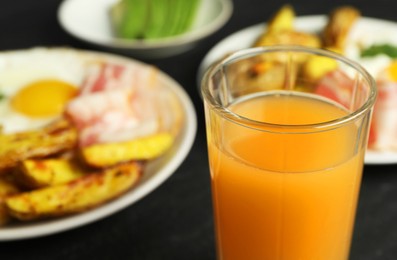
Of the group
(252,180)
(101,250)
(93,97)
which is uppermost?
(252,180)

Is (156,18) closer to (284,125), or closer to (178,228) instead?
(178,228)

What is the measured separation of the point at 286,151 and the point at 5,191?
1.87 feet

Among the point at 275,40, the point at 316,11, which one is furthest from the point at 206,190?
the point at 316,11

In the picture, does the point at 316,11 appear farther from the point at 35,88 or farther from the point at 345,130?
the point at 345,130

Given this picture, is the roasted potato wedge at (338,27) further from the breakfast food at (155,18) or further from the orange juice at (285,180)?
the orange juice at (285,180)

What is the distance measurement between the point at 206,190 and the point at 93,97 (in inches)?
14.2

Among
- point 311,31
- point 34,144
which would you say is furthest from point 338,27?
point 34,144

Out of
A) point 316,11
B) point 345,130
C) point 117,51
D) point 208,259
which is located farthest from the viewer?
point 316,11

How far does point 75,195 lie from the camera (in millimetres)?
943

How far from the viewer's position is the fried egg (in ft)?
4.50

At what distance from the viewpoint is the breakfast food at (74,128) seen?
96 cm

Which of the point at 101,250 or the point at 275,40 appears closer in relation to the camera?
the point at 101,250

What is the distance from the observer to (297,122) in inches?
28.2

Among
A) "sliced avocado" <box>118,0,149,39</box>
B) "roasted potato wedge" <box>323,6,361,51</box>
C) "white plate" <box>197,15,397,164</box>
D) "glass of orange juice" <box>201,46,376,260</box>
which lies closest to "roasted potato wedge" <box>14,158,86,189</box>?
"glass of orange juice" <box>201,46,376,260</box>
